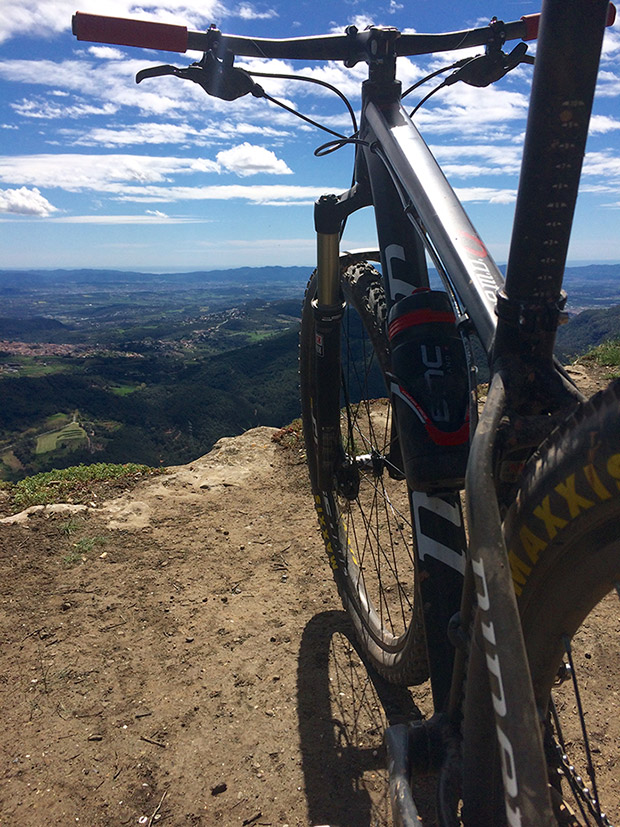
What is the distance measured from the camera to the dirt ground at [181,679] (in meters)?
2.49

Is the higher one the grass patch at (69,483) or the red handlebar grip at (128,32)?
the red handlebar grip at (128,32)

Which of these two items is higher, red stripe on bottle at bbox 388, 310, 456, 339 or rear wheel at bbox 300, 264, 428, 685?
red stripe on bottle at bbox 388, 310, 456, 339

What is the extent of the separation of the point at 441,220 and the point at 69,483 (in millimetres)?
5182

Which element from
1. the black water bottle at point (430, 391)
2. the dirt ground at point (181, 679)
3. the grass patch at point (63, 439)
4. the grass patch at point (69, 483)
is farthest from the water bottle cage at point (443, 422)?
the grass patch at point (63, 439)

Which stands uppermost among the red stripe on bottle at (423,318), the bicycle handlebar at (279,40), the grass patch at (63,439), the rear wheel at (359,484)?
the bicycle handlebar at (279,40)

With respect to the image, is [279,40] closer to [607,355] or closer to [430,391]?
[430,391]

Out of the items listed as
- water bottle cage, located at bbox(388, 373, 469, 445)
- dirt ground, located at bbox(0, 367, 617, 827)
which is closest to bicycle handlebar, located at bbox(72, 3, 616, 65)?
water bottle cage, located at bbox(388, 373, 469, 445)

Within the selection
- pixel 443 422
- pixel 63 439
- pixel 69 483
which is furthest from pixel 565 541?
pixel 63 439

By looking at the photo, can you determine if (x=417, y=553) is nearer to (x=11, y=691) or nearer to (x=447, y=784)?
(x=447, y=784)

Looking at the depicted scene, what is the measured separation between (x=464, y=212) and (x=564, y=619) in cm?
130

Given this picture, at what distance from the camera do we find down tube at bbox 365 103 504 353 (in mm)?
1467

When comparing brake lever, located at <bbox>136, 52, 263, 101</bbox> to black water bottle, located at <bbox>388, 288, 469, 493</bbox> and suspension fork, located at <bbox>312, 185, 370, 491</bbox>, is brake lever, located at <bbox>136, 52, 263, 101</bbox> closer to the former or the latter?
suspension fork, located at <bbox>312, 185, 370, 491</bbox>

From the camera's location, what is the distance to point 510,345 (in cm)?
124

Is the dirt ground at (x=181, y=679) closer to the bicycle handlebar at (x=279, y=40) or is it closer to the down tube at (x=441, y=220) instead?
the down tube at (x=441, y=220)
